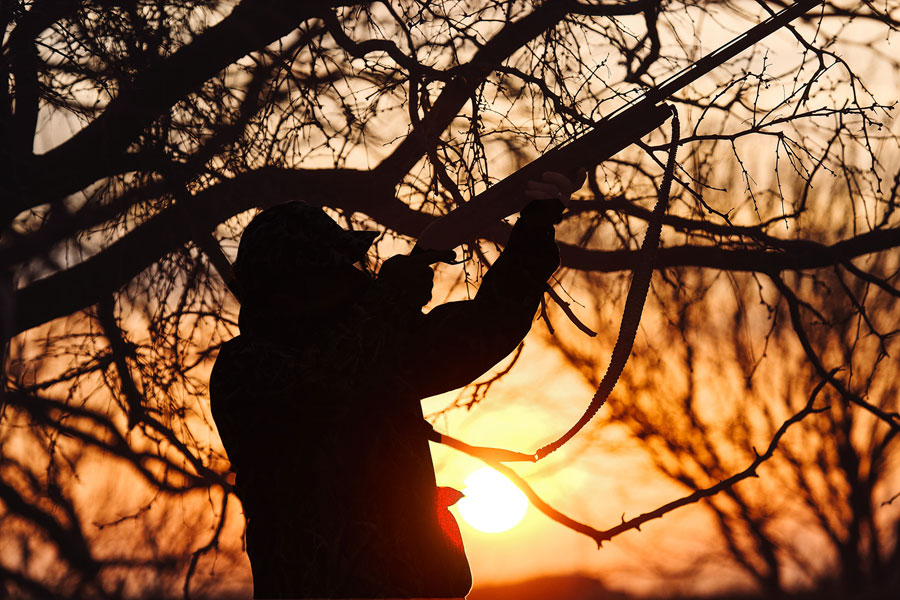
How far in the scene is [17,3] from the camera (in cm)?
434

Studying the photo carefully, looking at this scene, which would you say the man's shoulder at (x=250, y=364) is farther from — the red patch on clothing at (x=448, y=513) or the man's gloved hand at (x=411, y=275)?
the red patch on clothing at (x=448, y=513)

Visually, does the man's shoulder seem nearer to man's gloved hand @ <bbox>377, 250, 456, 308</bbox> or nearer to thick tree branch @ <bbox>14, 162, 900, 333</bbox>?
man's gloved hand @ <bbox>377, 250, 456, 308</bbox>

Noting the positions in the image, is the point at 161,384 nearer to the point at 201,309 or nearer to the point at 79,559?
the point at 201,309

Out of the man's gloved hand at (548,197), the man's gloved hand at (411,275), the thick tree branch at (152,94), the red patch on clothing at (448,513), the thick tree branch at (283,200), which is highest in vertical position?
the thick tree branch at (152,94)

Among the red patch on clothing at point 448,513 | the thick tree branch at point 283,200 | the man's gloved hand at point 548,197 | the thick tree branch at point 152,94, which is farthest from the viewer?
the thick tree branch at point 283,200

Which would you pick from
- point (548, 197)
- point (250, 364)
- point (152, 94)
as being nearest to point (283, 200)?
point (152, 94)

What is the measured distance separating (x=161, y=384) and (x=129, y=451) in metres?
0.74

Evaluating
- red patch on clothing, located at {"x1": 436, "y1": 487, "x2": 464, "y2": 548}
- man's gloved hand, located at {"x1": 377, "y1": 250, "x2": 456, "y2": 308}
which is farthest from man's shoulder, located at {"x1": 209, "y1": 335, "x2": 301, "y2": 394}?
red patch on clothing, located at {"x1": 436, "y1": 487, "x2": 464, "y2": 548}

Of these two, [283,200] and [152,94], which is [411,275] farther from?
[152,94]

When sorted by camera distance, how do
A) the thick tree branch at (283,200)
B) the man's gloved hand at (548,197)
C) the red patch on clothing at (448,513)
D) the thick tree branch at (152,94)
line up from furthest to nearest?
the thick tree branch at (283,200)
the thick tree branch at (152,94)
the red patch on clothing at (448,513)
the man's gloved hand at (548,197)

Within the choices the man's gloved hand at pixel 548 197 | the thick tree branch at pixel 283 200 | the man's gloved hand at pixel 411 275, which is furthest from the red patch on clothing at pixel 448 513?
the thick tree branch at pixel 283 200

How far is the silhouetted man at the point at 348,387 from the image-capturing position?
1782mm

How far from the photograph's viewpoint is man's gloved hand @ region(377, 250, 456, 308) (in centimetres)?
182

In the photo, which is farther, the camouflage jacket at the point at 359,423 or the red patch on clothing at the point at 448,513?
the red patch on clothing at the point at 448,513
